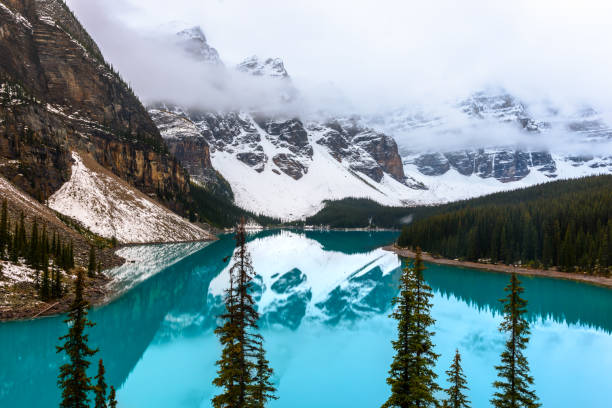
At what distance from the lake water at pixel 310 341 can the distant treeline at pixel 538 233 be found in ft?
41.0

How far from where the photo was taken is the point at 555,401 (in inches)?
784

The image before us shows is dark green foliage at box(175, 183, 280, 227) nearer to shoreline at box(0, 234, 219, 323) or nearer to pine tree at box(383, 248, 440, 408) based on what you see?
shoreline at box(0, 234, 219, 323)

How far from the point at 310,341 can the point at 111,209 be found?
2586 inches

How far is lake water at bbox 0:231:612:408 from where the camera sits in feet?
66.1

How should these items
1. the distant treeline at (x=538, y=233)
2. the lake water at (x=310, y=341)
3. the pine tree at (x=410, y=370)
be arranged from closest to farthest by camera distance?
the pine tree at (x=410, y=370) < the lake water at (x=310, y=341) < the distant treeline at (x=538, y=233)

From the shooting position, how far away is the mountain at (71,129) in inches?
2849

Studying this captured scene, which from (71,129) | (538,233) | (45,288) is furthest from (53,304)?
(71,129)

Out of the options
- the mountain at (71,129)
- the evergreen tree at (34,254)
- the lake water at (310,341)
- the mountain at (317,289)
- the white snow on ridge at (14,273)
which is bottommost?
the mountain at (317,289)

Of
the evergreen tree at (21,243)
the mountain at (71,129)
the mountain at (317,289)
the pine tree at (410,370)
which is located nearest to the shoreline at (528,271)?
the mountain at (317,289)

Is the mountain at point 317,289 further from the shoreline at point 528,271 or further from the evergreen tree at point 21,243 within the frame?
the evergreen tree at point 21,243

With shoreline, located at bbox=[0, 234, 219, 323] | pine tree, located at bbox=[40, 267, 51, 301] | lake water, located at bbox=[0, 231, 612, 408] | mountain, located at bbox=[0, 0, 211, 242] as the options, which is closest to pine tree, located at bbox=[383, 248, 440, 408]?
lake water, located at bbox=[0, 231, 612, 408]

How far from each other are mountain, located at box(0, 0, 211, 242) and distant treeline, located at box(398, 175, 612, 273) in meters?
65.1

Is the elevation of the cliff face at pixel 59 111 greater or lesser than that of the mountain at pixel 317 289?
greater

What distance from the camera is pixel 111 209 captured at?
79.8 metres
